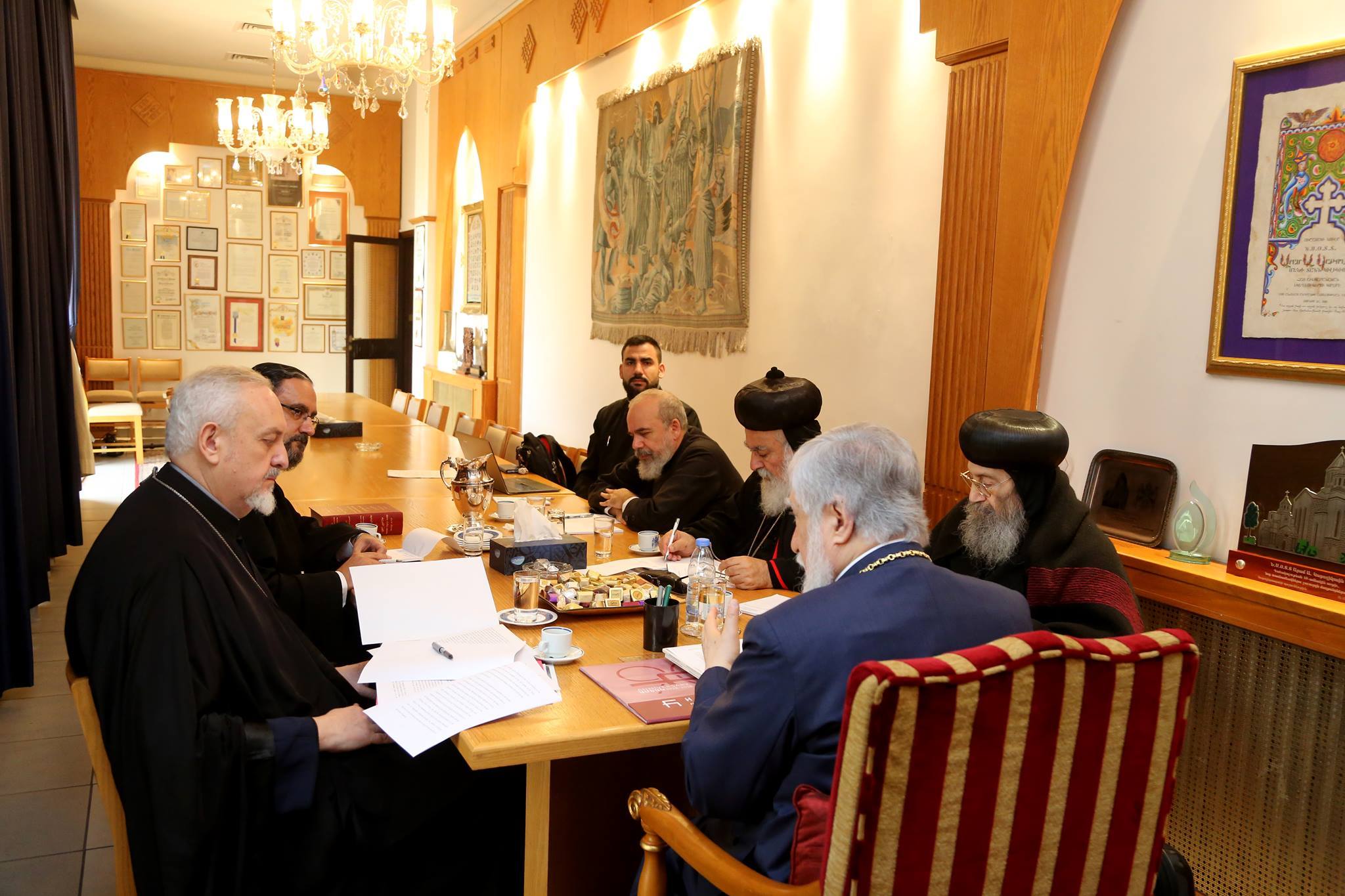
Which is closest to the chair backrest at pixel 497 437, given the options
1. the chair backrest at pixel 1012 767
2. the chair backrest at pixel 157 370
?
the chair backrest at pixel 1012 767

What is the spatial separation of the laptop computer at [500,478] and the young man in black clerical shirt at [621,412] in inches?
29.9

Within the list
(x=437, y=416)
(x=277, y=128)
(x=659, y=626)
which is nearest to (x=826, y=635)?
(x=659, y=626)

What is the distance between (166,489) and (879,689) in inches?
60.5

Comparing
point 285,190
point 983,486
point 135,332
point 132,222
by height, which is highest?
point 285,190

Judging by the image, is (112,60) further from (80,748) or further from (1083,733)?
(1083,733)

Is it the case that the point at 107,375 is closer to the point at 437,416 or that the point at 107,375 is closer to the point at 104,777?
the point at 437,416

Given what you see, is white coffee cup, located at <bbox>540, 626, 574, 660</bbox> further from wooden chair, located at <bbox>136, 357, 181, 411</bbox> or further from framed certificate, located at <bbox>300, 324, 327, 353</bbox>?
framed certificate, located at <bbox>300, 324, 327, 353</bbox>

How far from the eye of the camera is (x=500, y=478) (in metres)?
4.46

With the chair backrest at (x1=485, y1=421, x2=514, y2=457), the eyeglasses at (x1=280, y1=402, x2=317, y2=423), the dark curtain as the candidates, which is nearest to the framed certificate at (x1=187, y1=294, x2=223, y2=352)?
the dark curtain

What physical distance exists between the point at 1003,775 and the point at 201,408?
172 centimetres

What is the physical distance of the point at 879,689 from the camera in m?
1.34

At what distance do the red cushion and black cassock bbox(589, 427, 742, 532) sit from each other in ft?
8.18

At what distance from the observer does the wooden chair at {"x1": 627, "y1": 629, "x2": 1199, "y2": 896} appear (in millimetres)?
1382

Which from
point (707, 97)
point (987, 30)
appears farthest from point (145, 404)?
point (987, 30)
